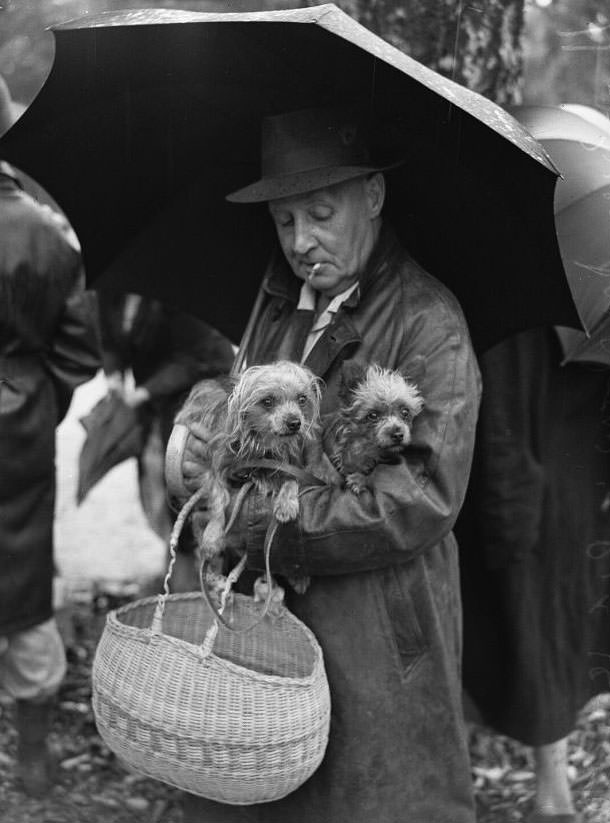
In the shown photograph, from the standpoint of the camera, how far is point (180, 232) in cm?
379

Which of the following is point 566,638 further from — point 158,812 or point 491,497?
point 158,812

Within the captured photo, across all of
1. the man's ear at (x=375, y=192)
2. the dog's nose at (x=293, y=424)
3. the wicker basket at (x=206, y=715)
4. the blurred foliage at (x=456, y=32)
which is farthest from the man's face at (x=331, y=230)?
the blurred foliage at (x=456, y=32)

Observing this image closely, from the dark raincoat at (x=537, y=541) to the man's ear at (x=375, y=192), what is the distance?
0.94 meters

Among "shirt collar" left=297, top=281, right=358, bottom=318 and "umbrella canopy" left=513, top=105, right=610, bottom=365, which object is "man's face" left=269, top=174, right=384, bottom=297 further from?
"umbrella canopy" left=513, top=105, right=610, bottom=365

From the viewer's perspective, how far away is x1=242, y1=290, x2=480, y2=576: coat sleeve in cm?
279

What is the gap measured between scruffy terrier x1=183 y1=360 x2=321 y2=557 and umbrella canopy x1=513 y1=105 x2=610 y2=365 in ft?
3.68

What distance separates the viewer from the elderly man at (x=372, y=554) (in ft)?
9.45

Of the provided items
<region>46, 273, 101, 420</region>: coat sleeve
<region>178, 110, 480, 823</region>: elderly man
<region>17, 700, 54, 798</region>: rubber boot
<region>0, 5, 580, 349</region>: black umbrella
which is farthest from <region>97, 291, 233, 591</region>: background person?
<region>178, 110, 480, 823</region>: elderly man

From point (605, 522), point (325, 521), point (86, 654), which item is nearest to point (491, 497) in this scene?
point (605, 522)

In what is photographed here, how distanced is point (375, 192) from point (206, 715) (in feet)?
5.13

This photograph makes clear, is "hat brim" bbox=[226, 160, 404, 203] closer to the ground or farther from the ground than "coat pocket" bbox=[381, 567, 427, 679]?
farther from the ground

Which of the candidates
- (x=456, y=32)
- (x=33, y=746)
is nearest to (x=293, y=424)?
(x=456, y=32)

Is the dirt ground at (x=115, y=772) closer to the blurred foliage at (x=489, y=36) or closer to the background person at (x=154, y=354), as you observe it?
the background person at (x=154, y=354)

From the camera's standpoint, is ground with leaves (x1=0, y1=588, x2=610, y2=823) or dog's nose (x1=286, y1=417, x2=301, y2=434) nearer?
dog's nose (x1=286, y1=417, x2=301, y2=434)
